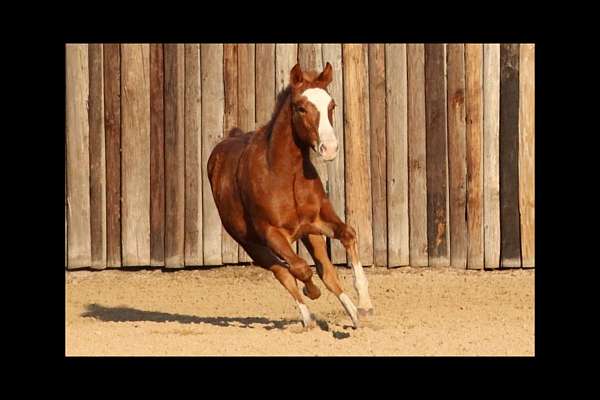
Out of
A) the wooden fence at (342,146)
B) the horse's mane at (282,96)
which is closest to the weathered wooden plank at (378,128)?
the wooden fence at (342,146)

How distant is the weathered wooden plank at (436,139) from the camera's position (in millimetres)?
12359

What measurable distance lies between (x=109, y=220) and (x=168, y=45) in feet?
6.12

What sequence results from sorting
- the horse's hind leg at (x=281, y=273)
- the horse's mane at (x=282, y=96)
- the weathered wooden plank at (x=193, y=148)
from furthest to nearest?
the weathered wooden plank at (x=193, y=148), the horse's hind leg at (x=281, y=273), the horse's mane at (x=282, y=96)

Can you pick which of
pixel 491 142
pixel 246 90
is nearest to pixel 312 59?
pixel 246 90

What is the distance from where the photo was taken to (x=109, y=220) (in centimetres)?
1270

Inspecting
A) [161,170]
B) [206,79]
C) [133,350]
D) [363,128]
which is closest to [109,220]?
[161,170]

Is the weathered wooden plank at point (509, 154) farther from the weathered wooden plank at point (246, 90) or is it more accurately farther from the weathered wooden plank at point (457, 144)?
the weathered wooden plank at point (246, 90)

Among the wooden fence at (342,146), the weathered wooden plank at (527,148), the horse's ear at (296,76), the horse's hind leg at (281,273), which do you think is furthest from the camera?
the wooden fence at (342,146)

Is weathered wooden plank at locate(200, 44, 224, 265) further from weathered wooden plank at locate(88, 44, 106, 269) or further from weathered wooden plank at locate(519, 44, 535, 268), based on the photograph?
weathered wooden plank at locate(519, 44, 535, 268)

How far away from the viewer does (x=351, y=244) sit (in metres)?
9.41

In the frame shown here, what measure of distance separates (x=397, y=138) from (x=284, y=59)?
137cm

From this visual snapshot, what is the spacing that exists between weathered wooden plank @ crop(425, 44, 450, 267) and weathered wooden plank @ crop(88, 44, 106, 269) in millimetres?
3268

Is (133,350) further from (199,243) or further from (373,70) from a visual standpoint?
(373,70)

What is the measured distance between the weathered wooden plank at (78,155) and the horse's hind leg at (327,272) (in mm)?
3545
